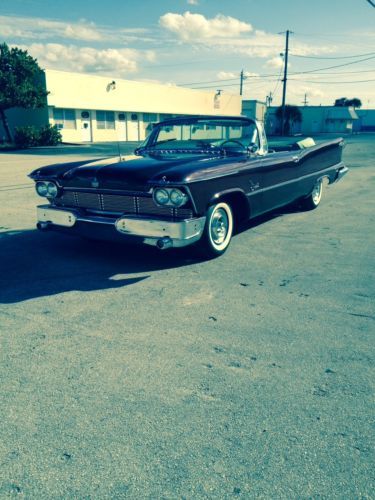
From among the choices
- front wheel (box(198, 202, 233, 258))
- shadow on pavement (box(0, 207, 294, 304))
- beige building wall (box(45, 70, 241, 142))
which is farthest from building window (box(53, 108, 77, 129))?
front wheel (box(198, 202, 233, 258))

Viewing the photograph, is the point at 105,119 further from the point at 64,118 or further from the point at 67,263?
the point at 67,263

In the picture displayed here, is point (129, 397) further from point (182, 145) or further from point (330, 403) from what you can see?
point (182, 145)

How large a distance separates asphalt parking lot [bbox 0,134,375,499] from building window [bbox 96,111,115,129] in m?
34.7

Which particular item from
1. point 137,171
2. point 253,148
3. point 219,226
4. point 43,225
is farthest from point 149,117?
point 137,171

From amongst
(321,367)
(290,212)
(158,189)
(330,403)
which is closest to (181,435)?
(330,403)

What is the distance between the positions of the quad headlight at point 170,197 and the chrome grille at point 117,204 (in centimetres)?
9

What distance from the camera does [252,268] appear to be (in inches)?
183

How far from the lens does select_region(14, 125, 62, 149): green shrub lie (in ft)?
96.6

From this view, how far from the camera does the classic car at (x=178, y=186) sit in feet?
14.0

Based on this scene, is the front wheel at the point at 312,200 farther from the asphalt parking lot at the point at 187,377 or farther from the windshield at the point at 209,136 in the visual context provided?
the asphalt parking lot at the point at 187,377

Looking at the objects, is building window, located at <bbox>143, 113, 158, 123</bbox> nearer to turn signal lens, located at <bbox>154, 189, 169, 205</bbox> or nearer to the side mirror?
the side mirror

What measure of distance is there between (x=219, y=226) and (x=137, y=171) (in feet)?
3.79

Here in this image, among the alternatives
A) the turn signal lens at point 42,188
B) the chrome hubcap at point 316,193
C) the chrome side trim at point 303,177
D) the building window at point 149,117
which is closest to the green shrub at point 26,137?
the building window at point 149,117

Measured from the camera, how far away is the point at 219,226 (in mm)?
4980
